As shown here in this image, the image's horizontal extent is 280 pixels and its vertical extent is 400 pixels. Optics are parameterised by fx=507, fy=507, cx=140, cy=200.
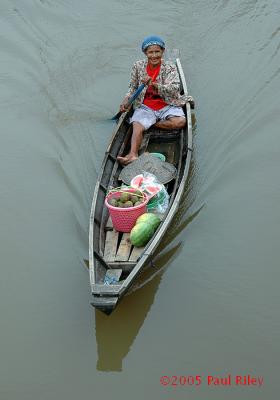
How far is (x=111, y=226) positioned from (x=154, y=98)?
2208 mm

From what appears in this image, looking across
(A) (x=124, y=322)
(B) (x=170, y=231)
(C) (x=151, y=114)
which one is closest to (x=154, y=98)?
(C) (x=151, y=114)

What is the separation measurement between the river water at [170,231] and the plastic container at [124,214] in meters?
0.56

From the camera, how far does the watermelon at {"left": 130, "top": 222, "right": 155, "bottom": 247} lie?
16.3 feet

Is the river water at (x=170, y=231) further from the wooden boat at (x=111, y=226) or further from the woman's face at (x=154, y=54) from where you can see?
the woman's face at (x=154, y=54)

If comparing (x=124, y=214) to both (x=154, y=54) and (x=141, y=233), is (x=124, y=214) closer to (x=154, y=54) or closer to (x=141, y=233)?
(x=141, y=233)

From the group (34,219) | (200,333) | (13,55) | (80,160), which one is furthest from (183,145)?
(13,55)

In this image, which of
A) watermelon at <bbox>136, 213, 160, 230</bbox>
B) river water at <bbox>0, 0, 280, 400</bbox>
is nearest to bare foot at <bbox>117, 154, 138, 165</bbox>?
river water at <bbox>0, 0, 280, 400</bbox>

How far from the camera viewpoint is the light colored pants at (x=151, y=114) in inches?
264

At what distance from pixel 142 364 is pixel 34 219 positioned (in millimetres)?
2505

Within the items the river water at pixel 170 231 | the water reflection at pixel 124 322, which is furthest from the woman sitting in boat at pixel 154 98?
the water reflection at pixel 124 322

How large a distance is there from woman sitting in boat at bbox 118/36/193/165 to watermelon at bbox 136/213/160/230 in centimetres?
138

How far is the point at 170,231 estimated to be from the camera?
18.8ft

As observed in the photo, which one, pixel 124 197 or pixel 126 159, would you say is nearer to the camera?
pixel 124 197

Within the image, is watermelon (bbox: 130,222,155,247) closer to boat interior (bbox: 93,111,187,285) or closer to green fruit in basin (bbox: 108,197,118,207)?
boat interior (bbox: 93,111,187,285)
